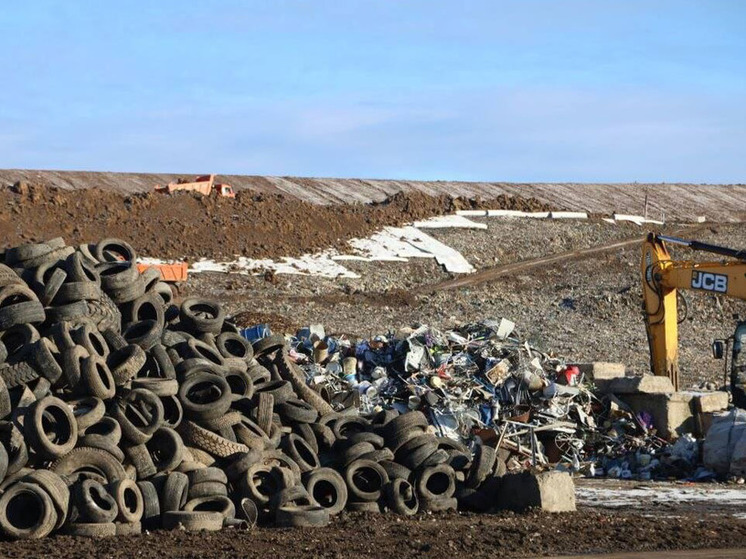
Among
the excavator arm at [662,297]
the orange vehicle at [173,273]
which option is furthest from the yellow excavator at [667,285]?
the orange vehicle at [173,273]

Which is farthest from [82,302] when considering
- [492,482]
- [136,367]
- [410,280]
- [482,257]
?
[482,257]

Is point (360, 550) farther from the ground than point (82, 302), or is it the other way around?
point (82, 302)

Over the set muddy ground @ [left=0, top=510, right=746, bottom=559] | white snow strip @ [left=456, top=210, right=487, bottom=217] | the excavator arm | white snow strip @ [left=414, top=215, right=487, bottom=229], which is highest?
white snow strip @ [left=456, top=210, right=487, bottom=217]

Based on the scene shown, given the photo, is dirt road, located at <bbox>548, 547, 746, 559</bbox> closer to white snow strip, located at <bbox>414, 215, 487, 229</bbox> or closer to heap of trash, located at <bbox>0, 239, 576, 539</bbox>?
heap of trash, located at <bbox>0, 239, 576, 539</bbox>

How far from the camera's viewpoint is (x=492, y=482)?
502 inches

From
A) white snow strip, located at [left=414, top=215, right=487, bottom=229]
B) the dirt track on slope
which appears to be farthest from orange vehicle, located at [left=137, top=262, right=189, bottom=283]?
the dirt track on slope

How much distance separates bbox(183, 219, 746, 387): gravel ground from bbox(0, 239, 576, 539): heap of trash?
11.8m

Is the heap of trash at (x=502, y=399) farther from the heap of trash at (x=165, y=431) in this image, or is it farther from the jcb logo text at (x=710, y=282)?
the jcb logo text at (x=710, y=282)

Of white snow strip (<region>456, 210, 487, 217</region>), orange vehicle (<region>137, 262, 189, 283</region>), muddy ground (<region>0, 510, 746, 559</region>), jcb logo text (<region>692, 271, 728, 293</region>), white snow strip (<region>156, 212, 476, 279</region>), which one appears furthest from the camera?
white snow strip (<region>456, 210, 487, 217</region>)

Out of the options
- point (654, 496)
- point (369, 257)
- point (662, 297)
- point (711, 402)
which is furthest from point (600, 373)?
point (369, 257)

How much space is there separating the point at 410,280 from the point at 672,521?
23516mm

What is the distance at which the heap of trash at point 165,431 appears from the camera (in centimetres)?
1076

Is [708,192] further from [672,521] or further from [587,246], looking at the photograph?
[672,521]

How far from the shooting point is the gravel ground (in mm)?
27875
